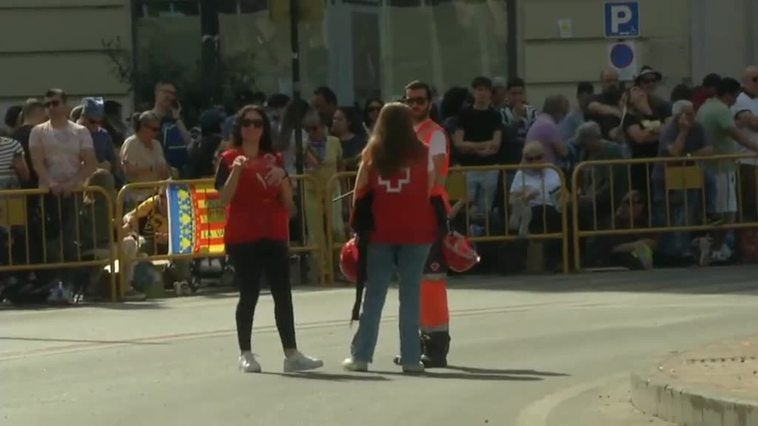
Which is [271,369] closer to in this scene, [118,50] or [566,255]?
[566,255]

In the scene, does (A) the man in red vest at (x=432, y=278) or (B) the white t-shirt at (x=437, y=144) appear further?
(A) the man in red vest at (x=432, y=278)

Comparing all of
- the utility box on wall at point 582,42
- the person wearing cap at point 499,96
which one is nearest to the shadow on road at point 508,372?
the person wearing cap at point 499,96

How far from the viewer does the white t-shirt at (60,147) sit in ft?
63.9

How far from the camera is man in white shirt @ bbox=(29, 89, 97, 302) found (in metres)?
19.5

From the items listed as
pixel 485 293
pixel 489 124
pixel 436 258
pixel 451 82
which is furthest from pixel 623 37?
pixel 436 258

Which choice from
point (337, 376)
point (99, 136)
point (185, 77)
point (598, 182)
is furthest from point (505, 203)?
point (337, 376)

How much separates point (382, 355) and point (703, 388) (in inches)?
164

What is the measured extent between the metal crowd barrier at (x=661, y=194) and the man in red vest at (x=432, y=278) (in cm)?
727

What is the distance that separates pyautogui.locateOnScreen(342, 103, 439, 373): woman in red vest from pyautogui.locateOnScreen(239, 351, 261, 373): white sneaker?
696mm

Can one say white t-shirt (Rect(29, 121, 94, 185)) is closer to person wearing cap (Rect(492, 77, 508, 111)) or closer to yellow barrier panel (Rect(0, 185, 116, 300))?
yellow barrier panel (Rect(0, 185, 116, 300))

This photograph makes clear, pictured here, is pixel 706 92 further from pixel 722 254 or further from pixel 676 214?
pixel 722 254

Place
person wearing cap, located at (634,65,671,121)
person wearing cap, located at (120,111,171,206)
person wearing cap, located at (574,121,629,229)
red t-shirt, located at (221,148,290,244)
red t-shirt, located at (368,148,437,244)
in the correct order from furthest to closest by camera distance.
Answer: person wearing cap, located at (634,65,671,121)
person wearing cap, located at (574,121,629,229)
person wearing cap, located at (120,111,171,206)
red t-shirt, located at (221,148,290,244)
red t-shirt, located at (368,148,437,244)

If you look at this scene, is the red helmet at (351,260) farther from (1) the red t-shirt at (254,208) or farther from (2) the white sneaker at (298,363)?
(2) the white sneaker at (298,363)

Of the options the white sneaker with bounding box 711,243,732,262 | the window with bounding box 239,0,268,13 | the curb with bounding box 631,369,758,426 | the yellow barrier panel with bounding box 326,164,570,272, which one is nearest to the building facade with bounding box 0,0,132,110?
the window with bounding box 239,0,268,13
